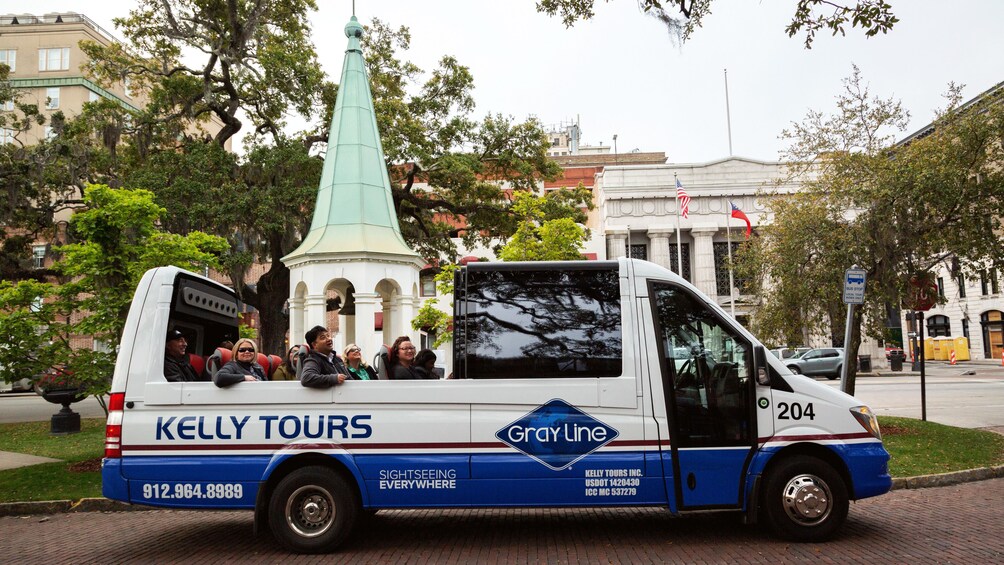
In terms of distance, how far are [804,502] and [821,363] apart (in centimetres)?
3022

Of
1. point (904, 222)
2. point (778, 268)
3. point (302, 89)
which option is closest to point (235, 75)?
point (302, 89)

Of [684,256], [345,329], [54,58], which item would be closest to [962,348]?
[684,256]

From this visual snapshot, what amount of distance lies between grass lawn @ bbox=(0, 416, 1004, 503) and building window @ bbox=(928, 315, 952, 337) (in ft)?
157

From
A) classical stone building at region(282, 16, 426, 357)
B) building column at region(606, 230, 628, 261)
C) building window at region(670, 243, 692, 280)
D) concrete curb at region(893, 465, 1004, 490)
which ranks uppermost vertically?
building column at region(606, 230, 628, 261)

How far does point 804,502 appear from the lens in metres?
6.46

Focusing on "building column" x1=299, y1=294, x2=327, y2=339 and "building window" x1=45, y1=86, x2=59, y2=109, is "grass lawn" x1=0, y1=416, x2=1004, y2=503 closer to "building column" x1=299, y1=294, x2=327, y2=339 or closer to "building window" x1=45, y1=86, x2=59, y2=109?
"building column" x1=299, y1=294, x2=327, y2=339

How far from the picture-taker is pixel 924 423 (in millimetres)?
13789

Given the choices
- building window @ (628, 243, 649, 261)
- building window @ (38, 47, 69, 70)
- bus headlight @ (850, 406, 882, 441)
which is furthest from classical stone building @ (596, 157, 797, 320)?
bus headlight @ (850, 406, 882, 441)

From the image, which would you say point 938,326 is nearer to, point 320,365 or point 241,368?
point 320,365

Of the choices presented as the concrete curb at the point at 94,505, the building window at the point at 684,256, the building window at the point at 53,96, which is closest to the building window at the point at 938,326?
the building window at the point at 684,256

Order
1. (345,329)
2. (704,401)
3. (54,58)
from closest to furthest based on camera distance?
1. (704,401)
2. (345,329)
3. (54,58)

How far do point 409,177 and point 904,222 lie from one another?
16.9m

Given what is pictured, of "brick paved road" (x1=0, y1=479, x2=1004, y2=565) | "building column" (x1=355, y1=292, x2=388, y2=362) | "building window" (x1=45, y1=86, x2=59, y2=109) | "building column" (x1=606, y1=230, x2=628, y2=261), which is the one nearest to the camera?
"brick paved road" (x1=0, y1=479, x2=1004, y2=565)

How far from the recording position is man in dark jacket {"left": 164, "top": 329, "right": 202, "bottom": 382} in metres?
6.69
